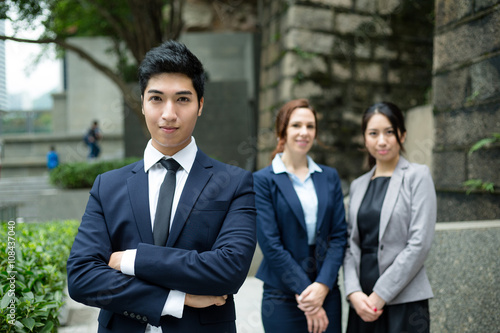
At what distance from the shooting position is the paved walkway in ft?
12.7

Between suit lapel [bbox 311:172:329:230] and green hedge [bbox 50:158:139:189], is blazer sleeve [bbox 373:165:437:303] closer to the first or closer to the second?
suit lapel [bbox 311:172:329:230]

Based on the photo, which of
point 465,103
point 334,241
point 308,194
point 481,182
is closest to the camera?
point 334,241

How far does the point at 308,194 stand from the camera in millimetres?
2828

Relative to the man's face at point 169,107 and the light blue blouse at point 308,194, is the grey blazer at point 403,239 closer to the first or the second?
the light blue blouse at point 308,194

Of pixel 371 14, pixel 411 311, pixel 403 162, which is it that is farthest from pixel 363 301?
pixel 371 14

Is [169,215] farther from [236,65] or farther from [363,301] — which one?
[236,65]

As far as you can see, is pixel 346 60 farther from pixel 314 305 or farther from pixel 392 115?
pixel 314 305

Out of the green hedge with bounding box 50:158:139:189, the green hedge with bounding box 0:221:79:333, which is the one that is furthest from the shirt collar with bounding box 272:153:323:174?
the green hedge with bounding box 50:158:139:189

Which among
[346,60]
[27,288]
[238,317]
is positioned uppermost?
[346,60]

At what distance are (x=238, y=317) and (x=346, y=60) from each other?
4246 millimetres

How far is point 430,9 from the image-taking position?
6.95m

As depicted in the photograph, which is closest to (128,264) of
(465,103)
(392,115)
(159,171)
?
(159,171)

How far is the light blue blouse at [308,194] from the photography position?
273cm

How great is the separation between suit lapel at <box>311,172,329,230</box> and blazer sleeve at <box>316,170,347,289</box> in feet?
0.14
